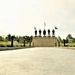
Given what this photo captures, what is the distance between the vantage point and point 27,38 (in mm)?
152375

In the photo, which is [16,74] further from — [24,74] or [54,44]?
[54,44]

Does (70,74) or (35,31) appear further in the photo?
(35,31)

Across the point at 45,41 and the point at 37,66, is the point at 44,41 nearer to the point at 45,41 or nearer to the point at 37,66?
the point at 45,41

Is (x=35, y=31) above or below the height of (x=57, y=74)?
above

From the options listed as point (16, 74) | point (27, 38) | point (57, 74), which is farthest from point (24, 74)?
point (27, 38)

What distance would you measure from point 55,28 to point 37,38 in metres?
7.13

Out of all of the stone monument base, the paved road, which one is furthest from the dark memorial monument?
the paved road

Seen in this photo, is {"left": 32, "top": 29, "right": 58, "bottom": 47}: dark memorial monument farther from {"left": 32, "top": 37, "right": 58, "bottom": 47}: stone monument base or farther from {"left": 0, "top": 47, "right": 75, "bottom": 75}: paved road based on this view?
{"left": 0, "top": 47, "right": 75, "bottom": 75}: paved road

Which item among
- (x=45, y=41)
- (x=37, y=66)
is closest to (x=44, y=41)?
(x=45, y=41)

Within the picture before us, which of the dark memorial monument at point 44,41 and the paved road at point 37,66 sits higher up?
the dark memorial monument at point 44,41

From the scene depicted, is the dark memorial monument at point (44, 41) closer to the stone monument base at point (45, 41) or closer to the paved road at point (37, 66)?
the stone monument base at point (45, 41)

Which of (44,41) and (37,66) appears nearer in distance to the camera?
(37,66)

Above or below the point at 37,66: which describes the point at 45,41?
above

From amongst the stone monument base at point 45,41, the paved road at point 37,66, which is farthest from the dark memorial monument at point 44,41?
the paved road at point 37,66
